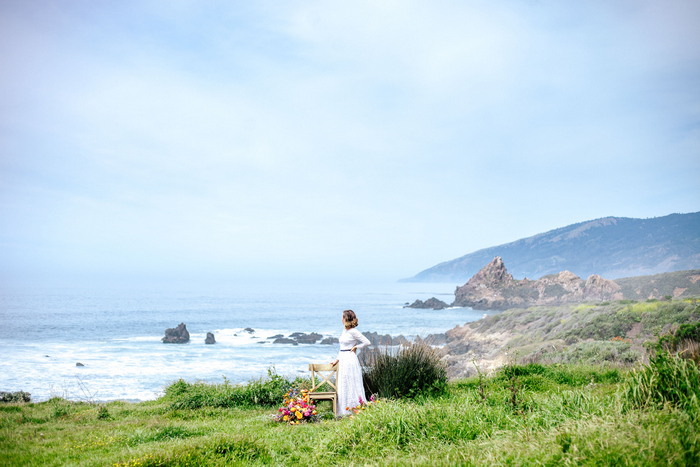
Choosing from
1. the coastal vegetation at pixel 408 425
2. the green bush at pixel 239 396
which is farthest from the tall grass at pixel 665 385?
the green bush at pixel 239 396

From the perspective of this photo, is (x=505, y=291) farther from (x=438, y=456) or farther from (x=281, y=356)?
(x=438, y=456)

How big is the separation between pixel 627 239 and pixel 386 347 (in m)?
140

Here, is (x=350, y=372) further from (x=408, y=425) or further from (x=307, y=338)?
(x=307, y=338)

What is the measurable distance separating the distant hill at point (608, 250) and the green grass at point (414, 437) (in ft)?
296

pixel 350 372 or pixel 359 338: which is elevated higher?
pixel 359 338

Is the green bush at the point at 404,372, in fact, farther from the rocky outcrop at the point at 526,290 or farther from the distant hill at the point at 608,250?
the distant hill at the point at 608,250

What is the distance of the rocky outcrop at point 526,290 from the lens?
5514cm

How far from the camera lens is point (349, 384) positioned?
7.48 metres

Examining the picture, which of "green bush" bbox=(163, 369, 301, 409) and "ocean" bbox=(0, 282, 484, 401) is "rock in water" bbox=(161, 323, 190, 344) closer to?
"ocean" bbox=(0, 282, 484, 401)

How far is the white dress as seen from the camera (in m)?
7.44

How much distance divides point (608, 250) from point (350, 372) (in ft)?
457

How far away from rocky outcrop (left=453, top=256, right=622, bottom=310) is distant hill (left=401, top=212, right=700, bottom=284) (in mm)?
27512

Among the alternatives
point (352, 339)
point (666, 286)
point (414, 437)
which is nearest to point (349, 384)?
point (352, 339)

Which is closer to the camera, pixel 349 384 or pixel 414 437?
pixel 414 437
